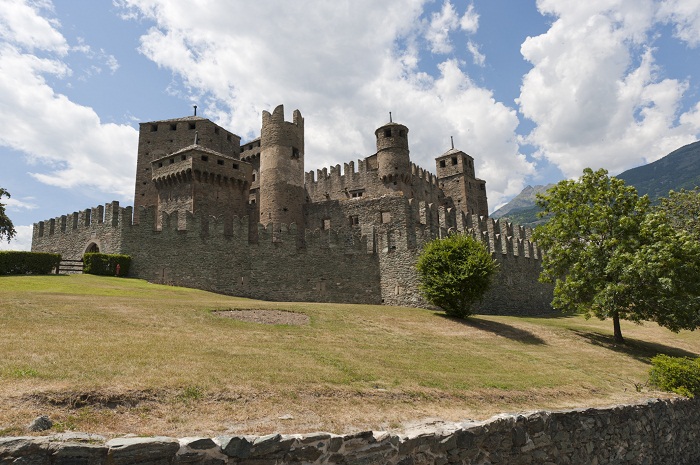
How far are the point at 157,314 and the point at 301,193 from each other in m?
29.2

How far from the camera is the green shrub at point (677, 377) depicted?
15.4 m

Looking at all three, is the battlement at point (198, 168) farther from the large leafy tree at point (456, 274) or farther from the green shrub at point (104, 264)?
the large leafy tree at point (456, 274)

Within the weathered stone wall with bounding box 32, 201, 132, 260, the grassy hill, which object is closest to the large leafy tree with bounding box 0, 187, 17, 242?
the weathered stone wall with bounding box 32, 201, 132, 260

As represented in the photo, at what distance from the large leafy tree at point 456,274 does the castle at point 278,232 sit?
370 cm

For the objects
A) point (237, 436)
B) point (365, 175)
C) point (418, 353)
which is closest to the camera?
point (237, 436)

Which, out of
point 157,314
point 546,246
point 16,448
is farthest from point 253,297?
point 16,448

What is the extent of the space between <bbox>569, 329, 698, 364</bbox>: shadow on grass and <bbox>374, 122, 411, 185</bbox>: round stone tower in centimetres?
2966

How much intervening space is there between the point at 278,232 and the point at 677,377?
79.2ft

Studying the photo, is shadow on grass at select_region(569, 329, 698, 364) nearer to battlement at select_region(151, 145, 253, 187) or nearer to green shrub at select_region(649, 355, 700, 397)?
green shrub at select_region(649, 355, 700, 397)

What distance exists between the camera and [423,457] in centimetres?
822

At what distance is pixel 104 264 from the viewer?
3095cm

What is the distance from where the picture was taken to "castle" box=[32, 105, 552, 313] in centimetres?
3088

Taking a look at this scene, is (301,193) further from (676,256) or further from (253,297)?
(676,256)

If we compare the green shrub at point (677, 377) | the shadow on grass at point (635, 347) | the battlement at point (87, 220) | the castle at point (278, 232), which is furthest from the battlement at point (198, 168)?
the green shrub at point (677, 377)
